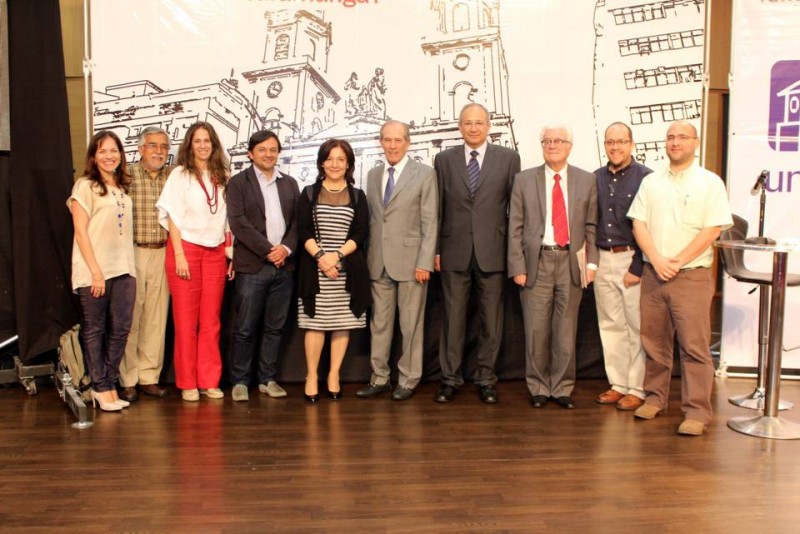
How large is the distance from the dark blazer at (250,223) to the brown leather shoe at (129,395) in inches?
40.4

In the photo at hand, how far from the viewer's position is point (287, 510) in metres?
3.24

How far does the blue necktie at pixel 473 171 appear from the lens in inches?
194

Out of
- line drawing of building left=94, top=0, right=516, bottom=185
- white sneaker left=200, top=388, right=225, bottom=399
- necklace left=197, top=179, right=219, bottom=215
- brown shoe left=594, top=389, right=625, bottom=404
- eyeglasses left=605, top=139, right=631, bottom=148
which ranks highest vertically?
line drawing of building left=94, top=0, right=516, bottom=185

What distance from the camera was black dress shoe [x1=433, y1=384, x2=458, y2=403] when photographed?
5.00 m

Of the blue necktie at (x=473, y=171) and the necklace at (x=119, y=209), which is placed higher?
the blue necktie at (x=473, y=171)

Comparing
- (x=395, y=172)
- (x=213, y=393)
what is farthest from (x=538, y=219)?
(x=213, y=393)

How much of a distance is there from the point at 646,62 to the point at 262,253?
9.84ft

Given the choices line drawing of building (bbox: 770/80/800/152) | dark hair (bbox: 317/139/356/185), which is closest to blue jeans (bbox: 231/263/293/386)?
dark hair (bbox: 317/139/356/185)

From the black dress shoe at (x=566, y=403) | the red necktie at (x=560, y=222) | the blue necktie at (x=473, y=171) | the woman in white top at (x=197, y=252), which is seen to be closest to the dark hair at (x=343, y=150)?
the woman in white top at (x=197, y=252)

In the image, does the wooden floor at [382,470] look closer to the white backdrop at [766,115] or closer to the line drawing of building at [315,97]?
the white backdrop at [766,115]

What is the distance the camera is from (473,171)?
16.3ft

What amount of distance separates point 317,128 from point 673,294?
260 cm

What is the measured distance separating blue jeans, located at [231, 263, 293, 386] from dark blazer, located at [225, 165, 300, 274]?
0.26ft

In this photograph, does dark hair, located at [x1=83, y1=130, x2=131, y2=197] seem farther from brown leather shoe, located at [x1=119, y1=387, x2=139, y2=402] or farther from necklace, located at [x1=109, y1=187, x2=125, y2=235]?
brown leather shoe, located at [x1=119, y1=387, x2=139, y2=402]
